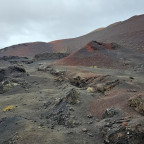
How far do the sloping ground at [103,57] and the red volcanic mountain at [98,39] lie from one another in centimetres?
1027

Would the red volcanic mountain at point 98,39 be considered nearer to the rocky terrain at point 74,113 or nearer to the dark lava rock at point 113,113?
the rocky terrain at point 74,113

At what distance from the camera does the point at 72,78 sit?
13984mm

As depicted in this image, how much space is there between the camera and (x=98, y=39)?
47.8m

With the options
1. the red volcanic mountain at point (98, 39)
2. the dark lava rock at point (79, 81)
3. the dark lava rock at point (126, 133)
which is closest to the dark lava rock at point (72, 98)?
the dark lava rock at point (126, 133)

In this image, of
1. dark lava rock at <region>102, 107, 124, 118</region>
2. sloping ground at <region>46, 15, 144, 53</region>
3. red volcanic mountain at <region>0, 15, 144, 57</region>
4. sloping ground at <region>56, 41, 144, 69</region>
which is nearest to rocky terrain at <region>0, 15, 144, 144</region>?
dark lava rock at <region>102, 107, 124, 118</region>

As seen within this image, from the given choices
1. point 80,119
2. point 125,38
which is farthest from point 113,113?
point 125,38

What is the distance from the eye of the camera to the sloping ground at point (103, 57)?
2042cm

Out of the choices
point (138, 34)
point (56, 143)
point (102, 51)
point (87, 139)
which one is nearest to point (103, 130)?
point (87, 139)

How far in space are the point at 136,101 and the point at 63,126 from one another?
8.77 feet

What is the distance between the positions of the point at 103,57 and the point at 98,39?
26842mm

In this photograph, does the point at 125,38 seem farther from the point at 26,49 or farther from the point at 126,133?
the point at 126,133

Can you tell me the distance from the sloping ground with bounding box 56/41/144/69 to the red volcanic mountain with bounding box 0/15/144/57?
33.7 ft

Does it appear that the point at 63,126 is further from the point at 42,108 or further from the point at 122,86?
the point at 122,86

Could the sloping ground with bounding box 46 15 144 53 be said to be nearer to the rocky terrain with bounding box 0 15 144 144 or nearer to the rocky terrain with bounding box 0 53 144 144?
the rocky terrain with bounding box 0 15 144 144
